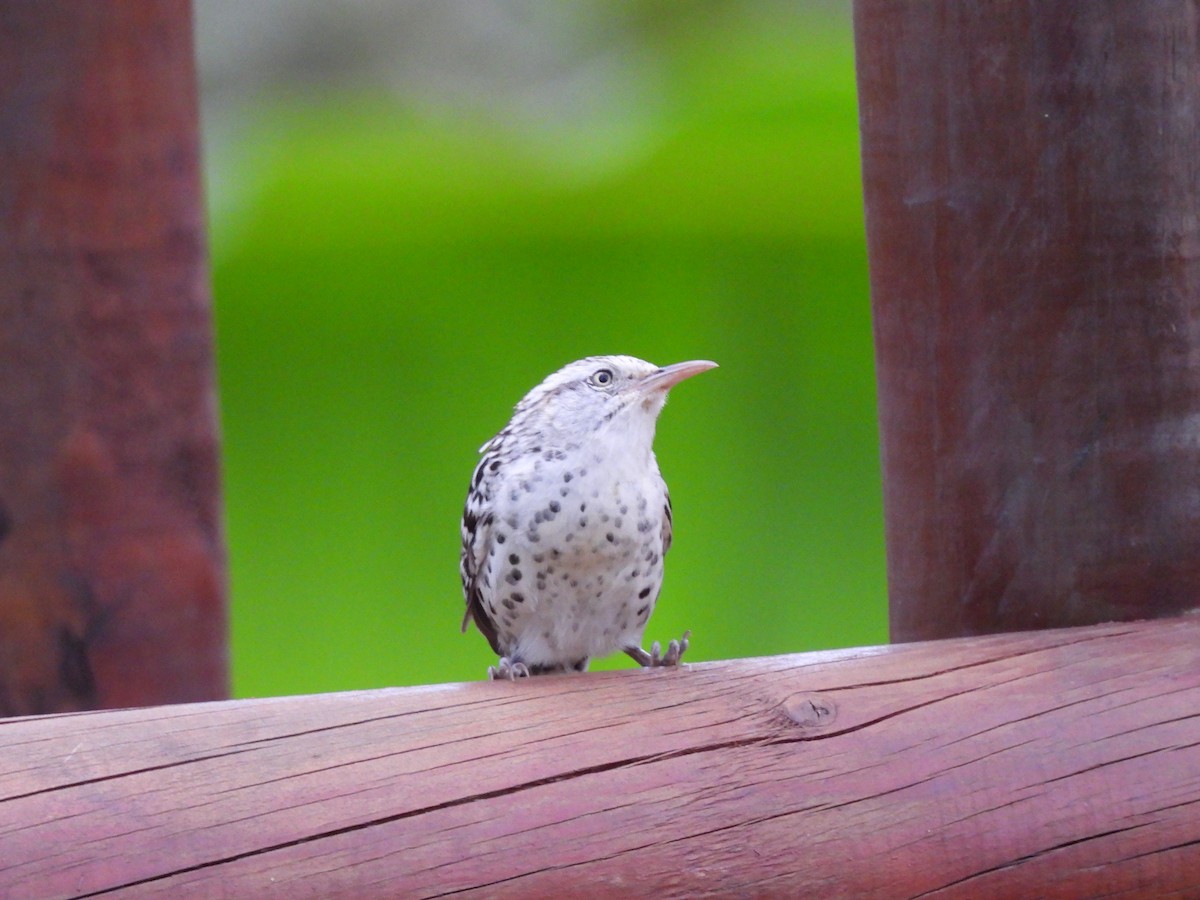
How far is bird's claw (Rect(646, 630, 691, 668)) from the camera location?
7.74ft

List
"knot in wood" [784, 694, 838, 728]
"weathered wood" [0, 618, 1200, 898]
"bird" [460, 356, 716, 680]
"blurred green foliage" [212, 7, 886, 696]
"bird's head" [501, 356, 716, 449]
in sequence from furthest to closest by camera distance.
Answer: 1. "blurred green foliage" [212, 7, 886, 696]
2. "bird's head" [501, 356, 716, 449]
3. "bird" [460, 356, 716, 680]
4. "knot in wood" [784, 694, 838, 728]
5. "weathered wood" [0, 618, 1200, 898]

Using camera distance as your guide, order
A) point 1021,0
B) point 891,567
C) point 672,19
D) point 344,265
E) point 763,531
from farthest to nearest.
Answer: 1. point 672,19
2. point 763,531
3. point 344,265
4. point 891,567
5. point 1021,0

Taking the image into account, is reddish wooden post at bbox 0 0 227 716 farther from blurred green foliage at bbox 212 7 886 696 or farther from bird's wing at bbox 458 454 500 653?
blurred green foliage at bbox 212 7 886 696

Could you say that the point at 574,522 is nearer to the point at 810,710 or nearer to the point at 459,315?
the point at 810,710

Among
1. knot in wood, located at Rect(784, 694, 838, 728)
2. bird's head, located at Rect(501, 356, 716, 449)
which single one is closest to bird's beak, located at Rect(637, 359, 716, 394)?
bird's head, located at Rect(501, 356, 716, 449)

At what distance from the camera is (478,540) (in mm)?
2609

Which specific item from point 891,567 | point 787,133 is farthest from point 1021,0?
point 787,133

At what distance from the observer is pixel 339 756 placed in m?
1.73

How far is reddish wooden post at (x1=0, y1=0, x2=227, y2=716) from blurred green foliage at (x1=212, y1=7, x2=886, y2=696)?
1987mm

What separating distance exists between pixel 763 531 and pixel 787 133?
57.9 inches

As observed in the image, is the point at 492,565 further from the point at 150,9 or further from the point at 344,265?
the point at 344,265

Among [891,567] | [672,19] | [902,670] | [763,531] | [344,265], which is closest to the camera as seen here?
[902,670]

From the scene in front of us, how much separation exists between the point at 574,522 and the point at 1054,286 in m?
0.86

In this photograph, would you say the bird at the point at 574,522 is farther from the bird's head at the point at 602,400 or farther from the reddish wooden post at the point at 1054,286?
the reddish wooden post at the point at 1054,286
